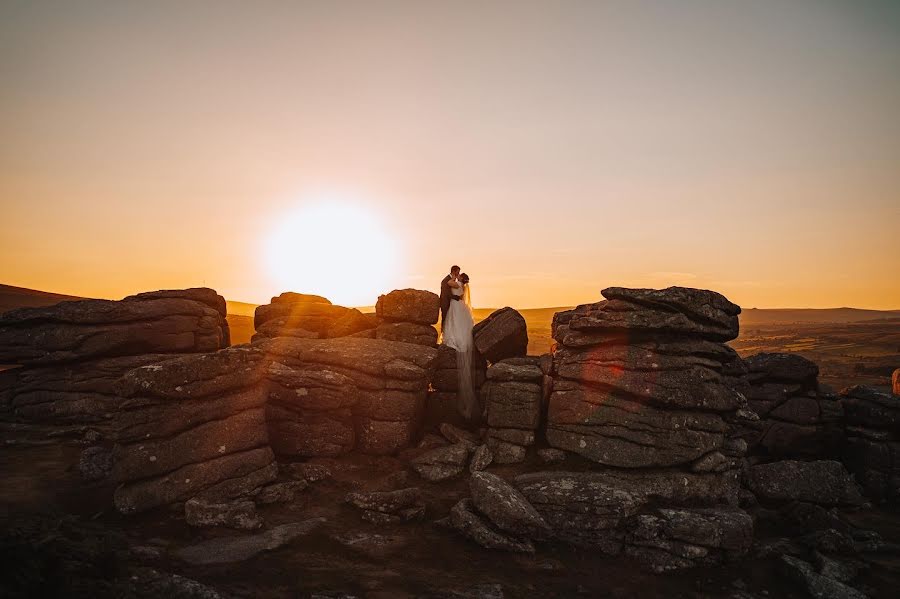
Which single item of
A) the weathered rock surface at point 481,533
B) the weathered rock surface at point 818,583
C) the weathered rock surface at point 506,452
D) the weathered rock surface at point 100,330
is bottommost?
the weathered rock surface at point 818,583

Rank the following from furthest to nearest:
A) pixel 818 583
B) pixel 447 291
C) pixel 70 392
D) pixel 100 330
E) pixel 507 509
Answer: pixel 447 291, pixel 100 330, pixel 70 392, pixel 507 509, pixel 818 583

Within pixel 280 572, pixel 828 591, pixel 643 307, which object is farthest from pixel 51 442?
pixel 828 591

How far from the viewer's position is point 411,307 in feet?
85.8

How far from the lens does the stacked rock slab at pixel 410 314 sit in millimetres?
25766

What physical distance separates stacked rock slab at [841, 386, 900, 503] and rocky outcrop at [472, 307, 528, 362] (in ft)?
54.2

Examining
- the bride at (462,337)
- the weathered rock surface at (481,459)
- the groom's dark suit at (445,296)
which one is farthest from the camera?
the groom's dark suit at (445,296)

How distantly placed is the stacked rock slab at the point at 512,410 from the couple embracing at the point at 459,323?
8.89 feet

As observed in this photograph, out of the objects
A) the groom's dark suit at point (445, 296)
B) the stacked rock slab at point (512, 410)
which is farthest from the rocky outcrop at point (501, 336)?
the stacked rock slab at point (512, 410)

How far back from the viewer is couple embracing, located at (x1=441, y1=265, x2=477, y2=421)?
2340cm

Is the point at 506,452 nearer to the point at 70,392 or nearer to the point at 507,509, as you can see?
the point at 507,509

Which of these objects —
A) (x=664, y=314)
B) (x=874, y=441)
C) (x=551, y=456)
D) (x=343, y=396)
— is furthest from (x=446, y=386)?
(x=874, y=441)

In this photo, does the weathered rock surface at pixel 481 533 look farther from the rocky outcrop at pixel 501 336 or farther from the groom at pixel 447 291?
the groom at pixel 447 291

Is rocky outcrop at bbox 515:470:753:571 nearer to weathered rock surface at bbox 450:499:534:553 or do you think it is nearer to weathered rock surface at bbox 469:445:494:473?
weathered rock surface at bbox 450:499:534:553

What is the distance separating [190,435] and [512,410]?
12.2 m
